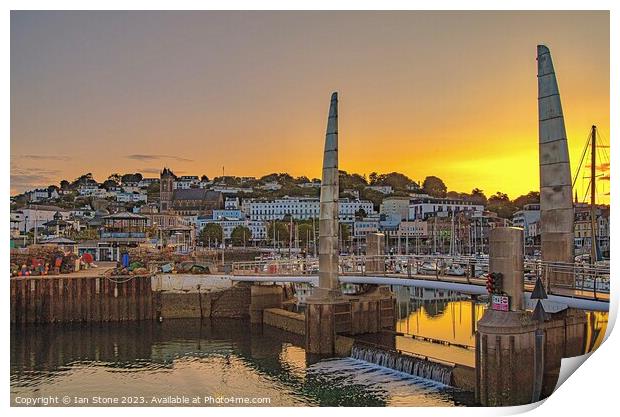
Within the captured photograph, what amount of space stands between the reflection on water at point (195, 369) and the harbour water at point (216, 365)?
0.03 meters

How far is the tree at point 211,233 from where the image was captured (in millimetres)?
90256

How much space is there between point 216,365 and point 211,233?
69785 mm

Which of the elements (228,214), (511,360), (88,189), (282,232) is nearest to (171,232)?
(282,232)

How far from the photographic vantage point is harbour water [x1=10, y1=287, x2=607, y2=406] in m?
16.6

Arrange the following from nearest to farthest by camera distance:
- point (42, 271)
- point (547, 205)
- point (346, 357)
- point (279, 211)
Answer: point (547, 205) → point (346, 357) → point (42, 271) → point (279, 211)

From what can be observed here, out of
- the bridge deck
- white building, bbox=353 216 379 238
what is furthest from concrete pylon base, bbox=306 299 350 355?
white building, bbox=353 216 379 238

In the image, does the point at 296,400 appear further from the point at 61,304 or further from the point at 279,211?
the point at 279,211

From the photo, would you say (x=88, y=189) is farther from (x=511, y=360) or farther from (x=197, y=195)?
(x=511, y=360)

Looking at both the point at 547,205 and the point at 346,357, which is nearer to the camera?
the point at 547,205

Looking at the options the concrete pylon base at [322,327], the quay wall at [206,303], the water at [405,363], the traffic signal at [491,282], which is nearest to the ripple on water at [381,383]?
the water at [405,363]

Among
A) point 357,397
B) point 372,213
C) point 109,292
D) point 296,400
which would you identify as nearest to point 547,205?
point 357,397

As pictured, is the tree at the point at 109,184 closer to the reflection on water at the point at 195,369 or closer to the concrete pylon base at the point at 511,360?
the reflection on water at the point at 195,369

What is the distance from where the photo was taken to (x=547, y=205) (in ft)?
50.8
